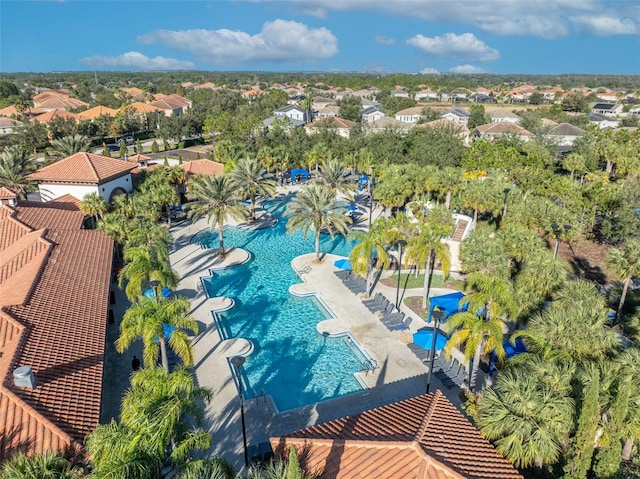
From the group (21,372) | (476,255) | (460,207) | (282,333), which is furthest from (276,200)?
(21,372)

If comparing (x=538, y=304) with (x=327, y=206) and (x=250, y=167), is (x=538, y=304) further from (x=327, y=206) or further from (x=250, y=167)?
(x=250, y=167)

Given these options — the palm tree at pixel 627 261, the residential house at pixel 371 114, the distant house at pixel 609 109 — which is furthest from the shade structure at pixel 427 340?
the distant house at pixel 609 109

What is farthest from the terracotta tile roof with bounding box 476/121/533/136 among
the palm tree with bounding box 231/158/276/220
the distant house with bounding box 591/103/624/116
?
the distant house with bounding box 591/103/624/116

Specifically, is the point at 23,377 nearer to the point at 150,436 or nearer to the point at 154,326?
the point at 154,326

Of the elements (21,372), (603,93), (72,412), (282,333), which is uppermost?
(603,93)

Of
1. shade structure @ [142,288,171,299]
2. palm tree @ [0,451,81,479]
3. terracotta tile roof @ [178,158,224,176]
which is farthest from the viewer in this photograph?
terracotta tile roof @ [178,158,224,176]

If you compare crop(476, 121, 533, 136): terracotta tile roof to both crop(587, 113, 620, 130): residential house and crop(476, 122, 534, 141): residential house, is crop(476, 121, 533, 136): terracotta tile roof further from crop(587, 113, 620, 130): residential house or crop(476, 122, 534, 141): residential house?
crop(587, 113, 620, 130): residential house
